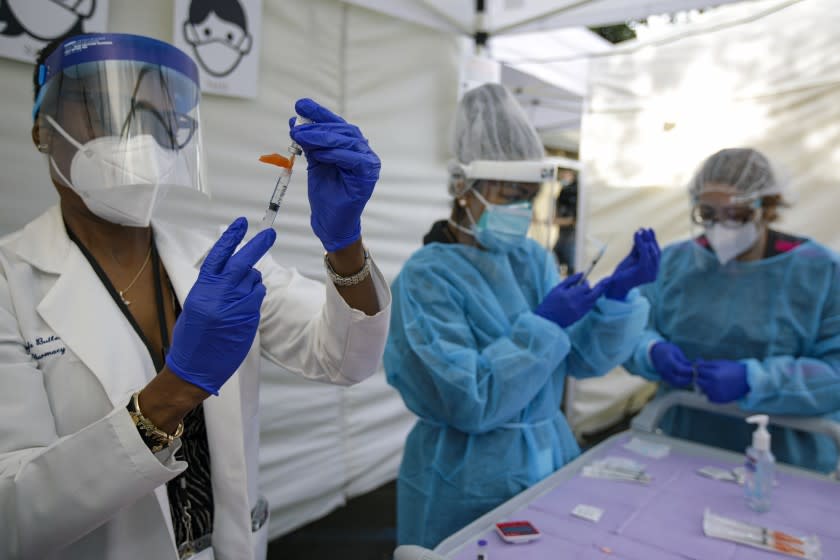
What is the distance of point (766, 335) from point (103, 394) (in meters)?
2.06

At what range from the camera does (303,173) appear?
254 centimetres

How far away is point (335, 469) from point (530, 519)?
1761mm

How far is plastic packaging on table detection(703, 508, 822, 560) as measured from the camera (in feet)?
4.12

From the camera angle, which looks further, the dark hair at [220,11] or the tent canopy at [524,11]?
the tent canopy at [524,11]

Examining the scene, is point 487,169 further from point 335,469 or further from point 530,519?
point 335,469

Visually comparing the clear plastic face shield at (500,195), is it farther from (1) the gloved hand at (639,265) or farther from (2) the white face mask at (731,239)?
(2) the white face mask at (731,239)

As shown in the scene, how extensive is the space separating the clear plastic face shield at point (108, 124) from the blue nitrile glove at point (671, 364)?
1.75 meters

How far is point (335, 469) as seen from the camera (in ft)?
9.59

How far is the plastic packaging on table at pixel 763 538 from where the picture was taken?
126 cm

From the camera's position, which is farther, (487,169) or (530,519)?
(487,169)

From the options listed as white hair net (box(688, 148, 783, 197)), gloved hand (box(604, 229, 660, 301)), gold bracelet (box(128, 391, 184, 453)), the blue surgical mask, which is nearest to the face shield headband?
gold bracelet (box(128, 391, 184, 453))

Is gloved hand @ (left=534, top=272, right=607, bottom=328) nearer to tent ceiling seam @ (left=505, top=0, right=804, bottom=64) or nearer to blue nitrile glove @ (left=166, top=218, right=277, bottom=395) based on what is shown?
blue nitrile glove @ (left=166, top=218, right=277, bottom=395)

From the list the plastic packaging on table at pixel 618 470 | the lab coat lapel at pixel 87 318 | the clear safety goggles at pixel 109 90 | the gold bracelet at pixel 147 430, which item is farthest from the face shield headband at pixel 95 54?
the plastic packaging on table at pixel 618 470

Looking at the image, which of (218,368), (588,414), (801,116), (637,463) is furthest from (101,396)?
(588,414)
